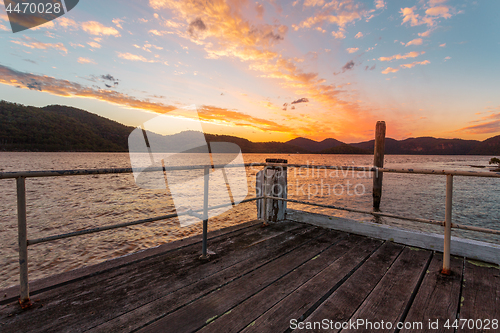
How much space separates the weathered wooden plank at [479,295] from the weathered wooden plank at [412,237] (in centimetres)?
15

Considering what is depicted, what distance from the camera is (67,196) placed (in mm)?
15148

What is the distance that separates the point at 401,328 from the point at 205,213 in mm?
1900

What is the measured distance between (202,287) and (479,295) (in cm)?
231

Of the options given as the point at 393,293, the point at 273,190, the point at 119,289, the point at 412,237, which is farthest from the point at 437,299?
the point at 119,289

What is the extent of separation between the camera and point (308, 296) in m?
1.78

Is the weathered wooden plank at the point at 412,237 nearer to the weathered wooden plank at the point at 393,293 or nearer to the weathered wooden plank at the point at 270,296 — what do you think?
the weathered wooden plank at the point at 393,293

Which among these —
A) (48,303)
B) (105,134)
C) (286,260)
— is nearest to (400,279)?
(286,260)

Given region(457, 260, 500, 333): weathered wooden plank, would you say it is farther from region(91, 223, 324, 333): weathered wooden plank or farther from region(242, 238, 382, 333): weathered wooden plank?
region(91, 223, 324, 333): weathered wooden plank

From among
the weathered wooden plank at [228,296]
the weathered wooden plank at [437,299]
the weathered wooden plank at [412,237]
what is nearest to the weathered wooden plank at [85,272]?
the weathered wooden plank at [228,296]

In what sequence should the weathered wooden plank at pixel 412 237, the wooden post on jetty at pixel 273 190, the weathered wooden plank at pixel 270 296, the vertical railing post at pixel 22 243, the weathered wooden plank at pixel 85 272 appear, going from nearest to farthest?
the weathered wooden plank at pixel 270 296 → the vertical railing post at pixel 22 243 → the weathered wooden plank at pixel 85 272 → the weathered wooden plank at pixel 412 237 → the wooden post on jetty at pixel 273 190

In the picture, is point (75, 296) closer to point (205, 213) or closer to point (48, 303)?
point (48, 303)

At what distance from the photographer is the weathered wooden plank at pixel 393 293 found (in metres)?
1.54

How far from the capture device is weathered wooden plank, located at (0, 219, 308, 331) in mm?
1521

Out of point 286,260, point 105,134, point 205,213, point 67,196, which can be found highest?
point 105,134
